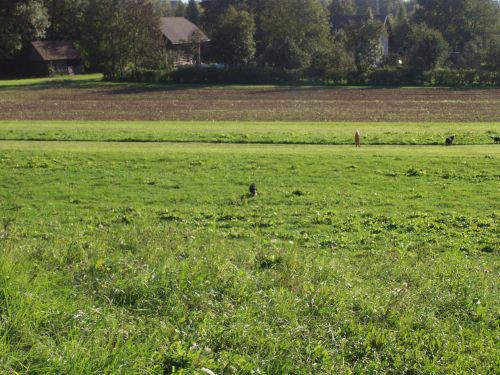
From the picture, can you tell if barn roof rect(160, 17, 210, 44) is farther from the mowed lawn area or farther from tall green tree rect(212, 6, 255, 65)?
the mowed lawn area

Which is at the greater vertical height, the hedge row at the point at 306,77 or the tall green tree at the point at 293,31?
the tall green tree at the point at 293,31

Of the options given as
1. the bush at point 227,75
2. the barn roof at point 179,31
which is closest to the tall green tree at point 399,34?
the barn roof at point 179,31

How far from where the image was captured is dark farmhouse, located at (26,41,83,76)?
304ft

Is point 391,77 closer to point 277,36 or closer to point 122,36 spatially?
point 277,36

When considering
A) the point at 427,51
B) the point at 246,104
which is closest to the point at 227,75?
the point at 427,51

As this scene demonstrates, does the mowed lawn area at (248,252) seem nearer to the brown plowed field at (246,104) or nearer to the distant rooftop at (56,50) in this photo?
the brown plowed field at (246,104)

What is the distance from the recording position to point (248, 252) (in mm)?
10875

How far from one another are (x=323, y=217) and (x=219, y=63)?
8296 cm

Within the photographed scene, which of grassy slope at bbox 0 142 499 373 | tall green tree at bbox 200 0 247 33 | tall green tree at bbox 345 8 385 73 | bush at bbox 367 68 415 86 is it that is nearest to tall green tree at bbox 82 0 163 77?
tall green tree at bbox 345 8 385 73

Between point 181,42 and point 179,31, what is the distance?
6974mm

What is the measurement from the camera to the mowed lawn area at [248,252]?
7004 millimetres

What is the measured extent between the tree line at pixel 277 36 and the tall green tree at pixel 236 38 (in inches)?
5.2

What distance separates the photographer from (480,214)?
1677 cm

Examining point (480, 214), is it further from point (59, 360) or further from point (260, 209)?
point (59, 360)
